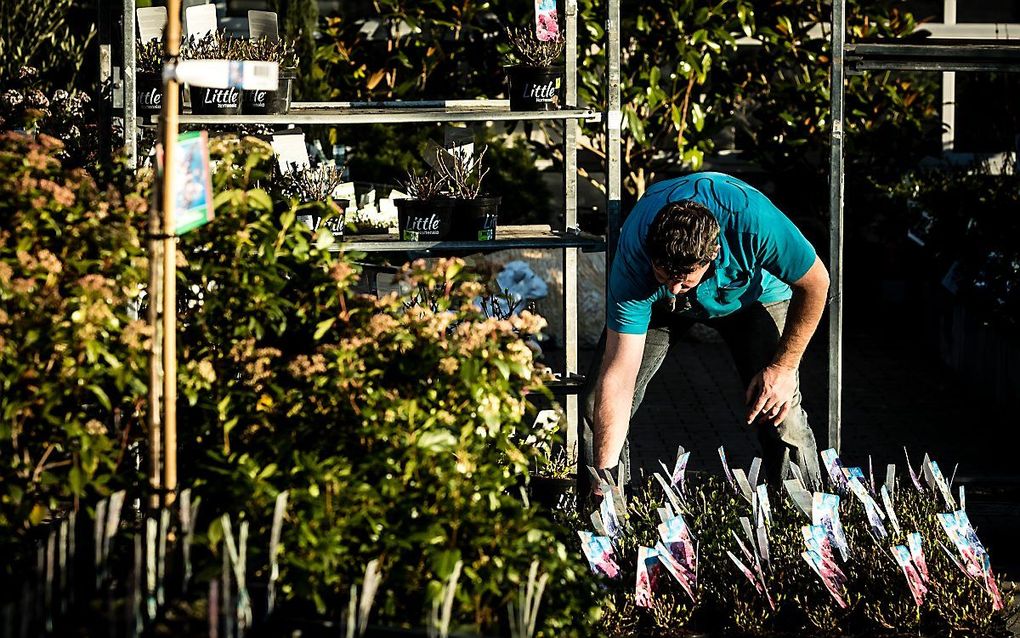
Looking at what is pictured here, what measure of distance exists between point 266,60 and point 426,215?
0.78m

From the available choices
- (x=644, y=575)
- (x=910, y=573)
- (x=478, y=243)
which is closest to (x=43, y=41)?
(x=478, y=243)

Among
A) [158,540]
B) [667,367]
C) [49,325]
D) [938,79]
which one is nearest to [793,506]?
[158,540]

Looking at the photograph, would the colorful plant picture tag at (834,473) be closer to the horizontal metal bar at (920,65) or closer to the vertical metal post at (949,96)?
the horizontal metal bar at (920,65)

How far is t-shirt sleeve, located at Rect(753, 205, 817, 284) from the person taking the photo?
416 cm

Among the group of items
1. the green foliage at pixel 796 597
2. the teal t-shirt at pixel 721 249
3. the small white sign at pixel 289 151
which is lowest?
the green foliage at pixel 796 597

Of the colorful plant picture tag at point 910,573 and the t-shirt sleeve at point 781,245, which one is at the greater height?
the t-shirt sleeve at point 781,245

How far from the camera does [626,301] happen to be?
13.9 ft

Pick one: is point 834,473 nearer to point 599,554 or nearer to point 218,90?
point 599,554

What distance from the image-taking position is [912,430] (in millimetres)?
6738

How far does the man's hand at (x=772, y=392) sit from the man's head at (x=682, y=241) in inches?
23.7

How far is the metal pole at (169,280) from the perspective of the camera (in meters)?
2.97

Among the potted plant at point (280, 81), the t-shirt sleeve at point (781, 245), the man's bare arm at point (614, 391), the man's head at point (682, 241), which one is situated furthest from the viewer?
the potted plant at point (280, 81)

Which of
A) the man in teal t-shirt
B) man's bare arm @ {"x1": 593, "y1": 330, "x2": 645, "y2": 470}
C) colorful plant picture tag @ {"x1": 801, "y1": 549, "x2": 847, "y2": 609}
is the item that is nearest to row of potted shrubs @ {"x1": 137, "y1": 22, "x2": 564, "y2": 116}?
the man in teal t-shirt

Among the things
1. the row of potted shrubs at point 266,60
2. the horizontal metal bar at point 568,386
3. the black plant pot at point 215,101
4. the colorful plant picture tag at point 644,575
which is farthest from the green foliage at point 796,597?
the black plant pot at point 215,101
